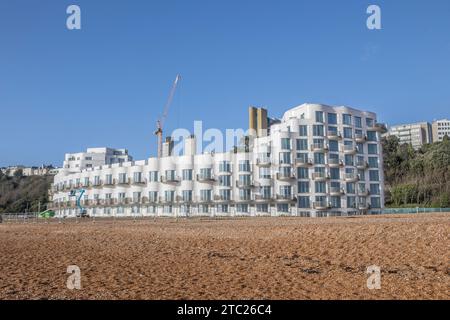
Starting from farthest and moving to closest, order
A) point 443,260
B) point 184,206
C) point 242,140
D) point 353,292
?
1. point 242,140
2. point 184,206
3. point 443,260
4. point 353,292

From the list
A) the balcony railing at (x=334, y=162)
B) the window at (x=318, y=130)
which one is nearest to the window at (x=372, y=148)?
the balcony railing at (x=334, y=162)

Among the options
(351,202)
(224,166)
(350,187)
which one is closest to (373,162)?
(350,187)

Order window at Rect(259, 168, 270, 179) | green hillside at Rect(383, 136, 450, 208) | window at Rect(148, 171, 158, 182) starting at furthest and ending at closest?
window at Rect(148, 171, 158, 182) → green hillside at Rect(383, 136, 450, 208) → window at Rect(259, 168, 270, 179)

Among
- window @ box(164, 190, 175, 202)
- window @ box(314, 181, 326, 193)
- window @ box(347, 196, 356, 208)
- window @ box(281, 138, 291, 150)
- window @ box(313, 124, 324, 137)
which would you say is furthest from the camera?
window @ box(164, 190, 175, 202)

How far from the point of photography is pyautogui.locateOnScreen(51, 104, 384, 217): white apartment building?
80.9 metres

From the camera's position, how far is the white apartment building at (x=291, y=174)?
80875 mm

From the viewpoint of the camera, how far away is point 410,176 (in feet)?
336

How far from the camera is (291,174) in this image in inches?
3182

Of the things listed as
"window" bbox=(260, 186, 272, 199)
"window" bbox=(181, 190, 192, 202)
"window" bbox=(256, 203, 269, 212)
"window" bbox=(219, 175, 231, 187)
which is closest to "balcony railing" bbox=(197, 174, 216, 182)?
"window" bbox=(219, 175, 231, 187)

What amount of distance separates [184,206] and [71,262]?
70595 mm

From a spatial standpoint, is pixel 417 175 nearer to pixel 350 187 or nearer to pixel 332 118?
pixel 350 187

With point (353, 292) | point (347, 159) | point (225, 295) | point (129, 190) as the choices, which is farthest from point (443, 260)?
point (129, 190)

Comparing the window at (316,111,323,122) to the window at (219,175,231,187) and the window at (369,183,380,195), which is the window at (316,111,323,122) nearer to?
the window at (369,183,380,195)
